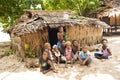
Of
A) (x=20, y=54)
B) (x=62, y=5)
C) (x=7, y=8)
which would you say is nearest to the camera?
(x=20, y=54)

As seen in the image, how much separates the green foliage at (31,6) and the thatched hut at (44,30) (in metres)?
4.96

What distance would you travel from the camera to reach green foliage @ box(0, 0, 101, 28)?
56.6ft

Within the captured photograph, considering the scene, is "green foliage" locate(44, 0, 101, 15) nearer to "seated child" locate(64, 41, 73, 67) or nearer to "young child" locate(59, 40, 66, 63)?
"young child" locate(59, 40, 66, 63)

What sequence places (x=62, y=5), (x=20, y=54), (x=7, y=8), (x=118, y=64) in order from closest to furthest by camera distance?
1. (x=118, y=64)
2. (x=20, y=54)
3. (x=7, y=8)
4. (x=62, y=5)

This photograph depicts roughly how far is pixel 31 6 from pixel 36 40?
7.86 metres

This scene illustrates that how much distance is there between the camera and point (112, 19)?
65.4 feet

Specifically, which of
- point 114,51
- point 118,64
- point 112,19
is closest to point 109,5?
point 112,19

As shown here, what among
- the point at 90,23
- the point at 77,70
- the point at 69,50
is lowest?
the point at 77,70

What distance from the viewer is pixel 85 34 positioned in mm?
13117

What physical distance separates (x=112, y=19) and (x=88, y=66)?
12.2 metres

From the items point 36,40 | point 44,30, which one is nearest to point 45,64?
point 36,40

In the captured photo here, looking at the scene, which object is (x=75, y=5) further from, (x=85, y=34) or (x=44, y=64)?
(x=44, y=64)

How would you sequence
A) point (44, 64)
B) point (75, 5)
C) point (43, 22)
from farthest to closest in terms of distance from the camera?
point (75, 5) < point (43, 22) < point (44, 64)

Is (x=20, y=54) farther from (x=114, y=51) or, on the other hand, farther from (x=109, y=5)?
(x=109, y=5)
